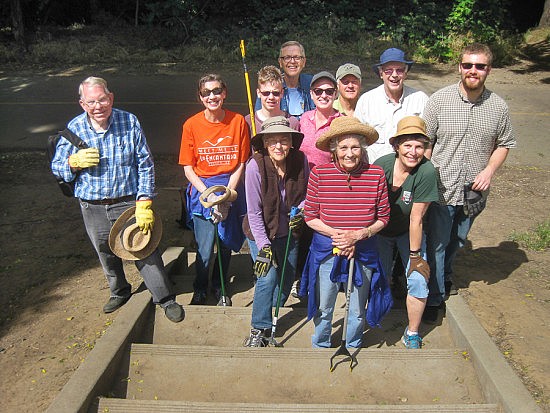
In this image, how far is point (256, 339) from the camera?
420 cm

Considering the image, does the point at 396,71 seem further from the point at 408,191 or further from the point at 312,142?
the point at 408,191

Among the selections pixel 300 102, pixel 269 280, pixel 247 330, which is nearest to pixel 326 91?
pixel 300 102

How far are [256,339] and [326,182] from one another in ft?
4.51

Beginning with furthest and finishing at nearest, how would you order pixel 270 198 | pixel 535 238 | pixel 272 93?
pixel 535 238
pixel 272 93
pixel 270 198

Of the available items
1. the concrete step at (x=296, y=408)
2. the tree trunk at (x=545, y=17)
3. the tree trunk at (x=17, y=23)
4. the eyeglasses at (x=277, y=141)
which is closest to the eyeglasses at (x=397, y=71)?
the eyeglasses at (x=277, y=141)

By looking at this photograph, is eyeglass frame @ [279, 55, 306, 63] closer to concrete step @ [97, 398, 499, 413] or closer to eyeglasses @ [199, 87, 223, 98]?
eyeglasses @ [199, 87, 223, 98]

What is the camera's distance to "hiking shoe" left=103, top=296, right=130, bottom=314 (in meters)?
4.70

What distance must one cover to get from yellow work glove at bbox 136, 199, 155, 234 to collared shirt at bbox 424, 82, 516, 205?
7.42 feet

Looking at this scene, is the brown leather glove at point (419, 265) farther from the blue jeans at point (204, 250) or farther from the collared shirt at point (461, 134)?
the blue jeans at point (204, 250)

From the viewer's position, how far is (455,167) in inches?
167

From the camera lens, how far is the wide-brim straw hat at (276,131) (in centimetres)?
384

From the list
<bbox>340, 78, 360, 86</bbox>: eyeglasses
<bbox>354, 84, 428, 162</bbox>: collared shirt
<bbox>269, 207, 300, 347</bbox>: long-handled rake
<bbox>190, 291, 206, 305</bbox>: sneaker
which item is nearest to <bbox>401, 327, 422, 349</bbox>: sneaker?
<bbox>269, 207, 300, 347</bbox>: long-handled rake

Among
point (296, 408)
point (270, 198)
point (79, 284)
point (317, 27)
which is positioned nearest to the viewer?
point (296, 408)

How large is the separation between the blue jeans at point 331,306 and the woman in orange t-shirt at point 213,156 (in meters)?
1.08
